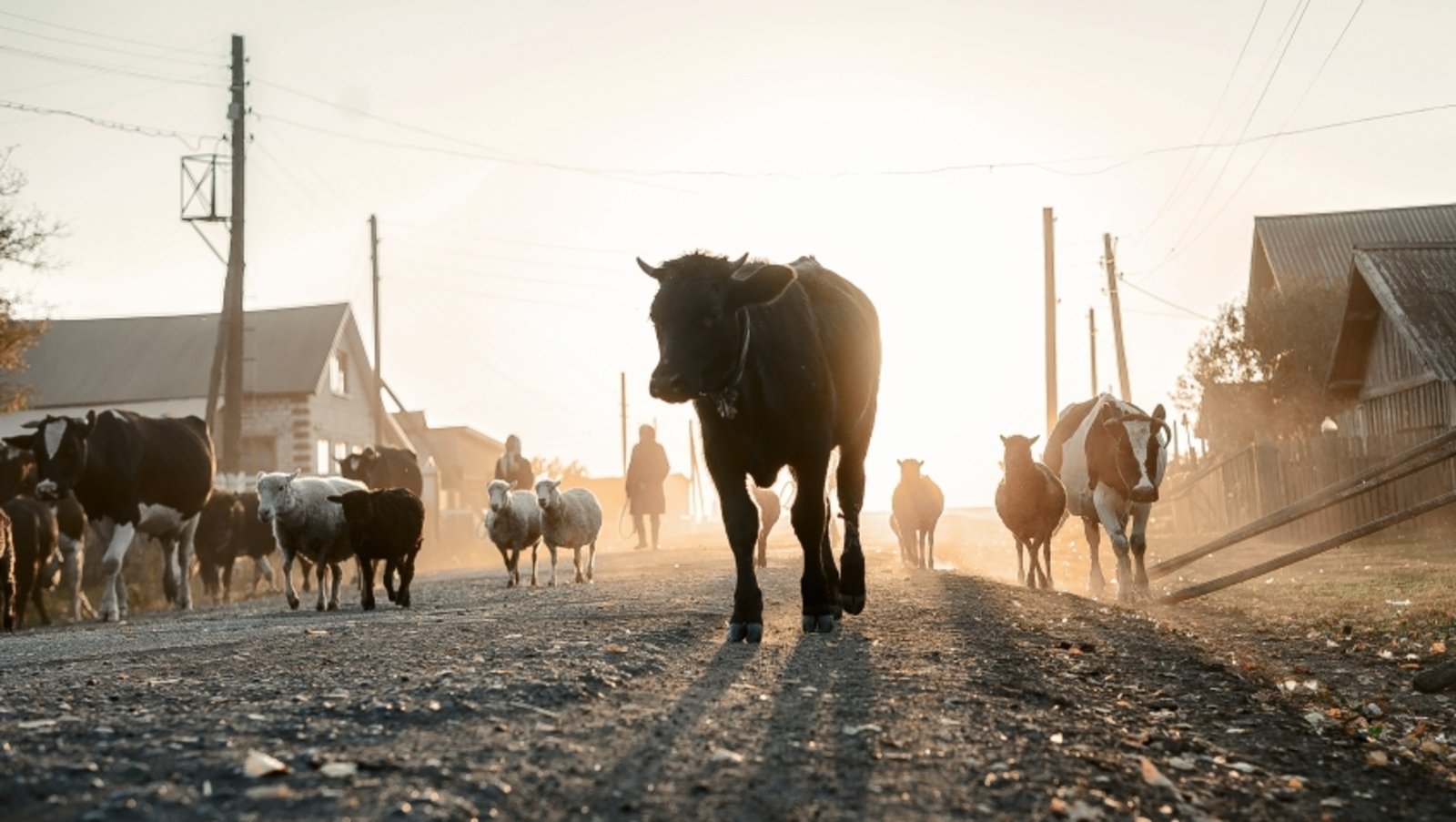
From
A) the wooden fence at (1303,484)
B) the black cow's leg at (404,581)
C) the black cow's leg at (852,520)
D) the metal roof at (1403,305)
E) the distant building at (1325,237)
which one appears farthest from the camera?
the distant building at (1325,237)

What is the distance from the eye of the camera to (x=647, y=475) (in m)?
A: 31.1

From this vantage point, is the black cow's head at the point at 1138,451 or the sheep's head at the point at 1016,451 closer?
the black cow's head at the point at 1138,451

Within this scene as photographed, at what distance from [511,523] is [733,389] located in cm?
1146

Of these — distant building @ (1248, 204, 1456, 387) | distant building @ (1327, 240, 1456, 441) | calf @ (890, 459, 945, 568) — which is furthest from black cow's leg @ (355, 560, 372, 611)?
distant building @ (1248, 204, 1456, 387)

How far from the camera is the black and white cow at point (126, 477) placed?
15.6 m

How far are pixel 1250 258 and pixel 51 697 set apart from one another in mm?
49644

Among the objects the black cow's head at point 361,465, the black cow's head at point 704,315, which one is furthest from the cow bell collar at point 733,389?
→ the black cow's head at point 361,465

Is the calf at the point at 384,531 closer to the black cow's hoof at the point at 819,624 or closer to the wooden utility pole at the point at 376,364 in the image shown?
the black cow's hoof at the point at 819,624

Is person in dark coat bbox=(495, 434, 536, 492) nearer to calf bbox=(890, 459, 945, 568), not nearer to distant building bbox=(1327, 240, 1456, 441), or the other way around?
calf bbox=(890, 459, 945, 568)

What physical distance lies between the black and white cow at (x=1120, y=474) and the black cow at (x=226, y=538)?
12057mm

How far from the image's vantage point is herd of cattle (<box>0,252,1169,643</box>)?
7.36 meters

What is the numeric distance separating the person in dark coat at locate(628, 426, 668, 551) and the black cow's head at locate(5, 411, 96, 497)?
15495 millimetres

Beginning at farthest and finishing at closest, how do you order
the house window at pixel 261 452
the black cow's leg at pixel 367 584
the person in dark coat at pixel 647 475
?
the house window at pixel 261 452
the person in dark coat at pixel 647 475
the black cow's leg at pixel 367 584

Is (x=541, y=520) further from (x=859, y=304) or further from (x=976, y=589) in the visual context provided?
(x=859, y=304)
